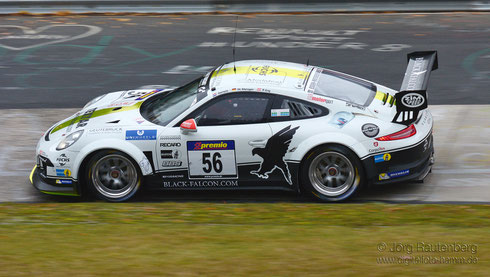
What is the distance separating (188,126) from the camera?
24.5ft

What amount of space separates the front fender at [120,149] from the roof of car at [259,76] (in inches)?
43.2

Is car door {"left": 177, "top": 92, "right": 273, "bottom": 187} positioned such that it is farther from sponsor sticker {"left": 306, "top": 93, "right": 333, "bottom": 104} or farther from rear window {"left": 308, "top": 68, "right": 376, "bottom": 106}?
rear window {"left": 308, "top": 68, "right": 376, "bottom": 106}

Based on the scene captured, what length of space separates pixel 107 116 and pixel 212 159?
4.54 ft

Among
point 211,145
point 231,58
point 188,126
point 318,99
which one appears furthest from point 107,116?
point 231,58

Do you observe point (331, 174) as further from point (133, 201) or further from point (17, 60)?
point (17, 60)

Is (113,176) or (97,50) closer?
(113,176)

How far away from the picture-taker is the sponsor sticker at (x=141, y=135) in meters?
7.58

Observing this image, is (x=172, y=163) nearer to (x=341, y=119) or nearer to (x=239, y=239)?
(x=239, y=239)

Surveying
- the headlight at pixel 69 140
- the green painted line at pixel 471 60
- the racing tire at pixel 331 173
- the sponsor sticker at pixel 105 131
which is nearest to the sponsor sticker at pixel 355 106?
the racing tire at pixel 331 173

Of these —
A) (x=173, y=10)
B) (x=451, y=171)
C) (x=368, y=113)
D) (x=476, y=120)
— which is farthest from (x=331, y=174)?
(x=173, y=10)

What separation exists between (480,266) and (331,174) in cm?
242

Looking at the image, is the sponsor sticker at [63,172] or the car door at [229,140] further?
the sponsor sticker at [63,172]

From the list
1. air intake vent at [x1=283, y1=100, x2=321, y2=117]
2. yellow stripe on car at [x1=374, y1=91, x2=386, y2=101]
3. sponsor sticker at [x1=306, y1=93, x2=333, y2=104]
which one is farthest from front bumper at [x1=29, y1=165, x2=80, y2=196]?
yellow stripe on car at [x1=374, y1=91, x2=386, y2=101]

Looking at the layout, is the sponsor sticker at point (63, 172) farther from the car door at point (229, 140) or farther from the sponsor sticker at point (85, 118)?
the car door at point (229, 140)
